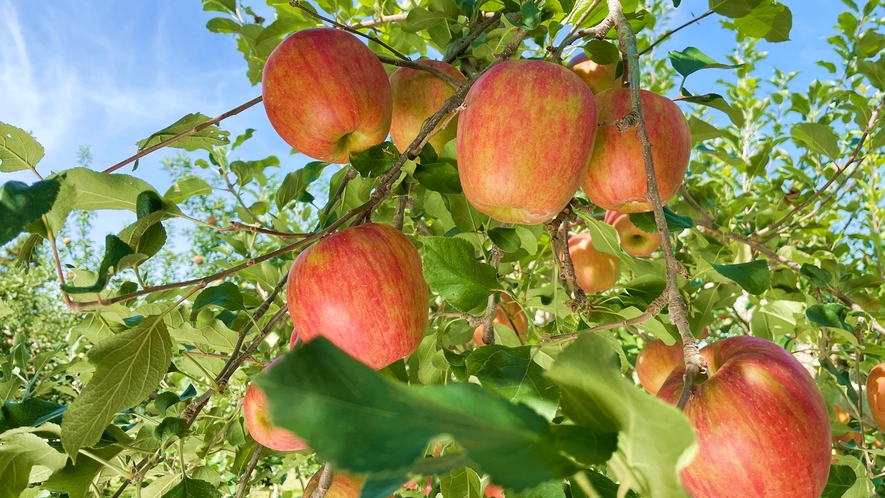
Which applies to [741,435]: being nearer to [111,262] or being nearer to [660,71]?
[111,262]

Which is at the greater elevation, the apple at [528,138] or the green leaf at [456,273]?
the apple at [528,138]

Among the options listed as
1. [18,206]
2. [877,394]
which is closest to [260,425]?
[18,206]

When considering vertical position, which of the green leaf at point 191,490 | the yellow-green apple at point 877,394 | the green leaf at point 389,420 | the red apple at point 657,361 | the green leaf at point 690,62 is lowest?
the yellow-green apple at point 877,394

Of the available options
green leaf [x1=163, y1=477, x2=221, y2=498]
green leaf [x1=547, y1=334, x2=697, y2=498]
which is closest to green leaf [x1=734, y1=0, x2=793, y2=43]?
green leaf [x1=547, y1=334, x2=697, y2=498]

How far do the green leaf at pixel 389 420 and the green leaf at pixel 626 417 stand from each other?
0.04 metres

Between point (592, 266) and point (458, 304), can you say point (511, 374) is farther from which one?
point (592, 266)

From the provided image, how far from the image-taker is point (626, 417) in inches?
11.3

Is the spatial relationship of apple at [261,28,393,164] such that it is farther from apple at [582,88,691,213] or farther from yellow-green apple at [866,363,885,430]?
yellow-green apple at [866,363,885,430]

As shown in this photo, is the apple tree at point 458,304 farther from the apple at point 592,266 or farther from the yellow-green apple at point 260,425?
the apple at point 592,266

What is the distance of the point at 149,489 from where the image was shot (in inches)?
46.1

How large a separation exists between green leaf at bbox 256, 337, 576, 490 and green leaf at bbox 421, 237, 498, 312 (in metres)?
0.43

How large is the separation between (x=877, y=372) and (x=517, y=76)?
134 cm

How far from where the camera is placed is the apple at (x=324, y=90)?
0.94m

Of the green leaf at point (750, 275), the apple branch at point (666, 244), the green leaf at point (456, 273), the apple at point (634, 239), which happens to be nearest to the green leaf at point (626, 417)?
the apple branch at point (666, 244)
